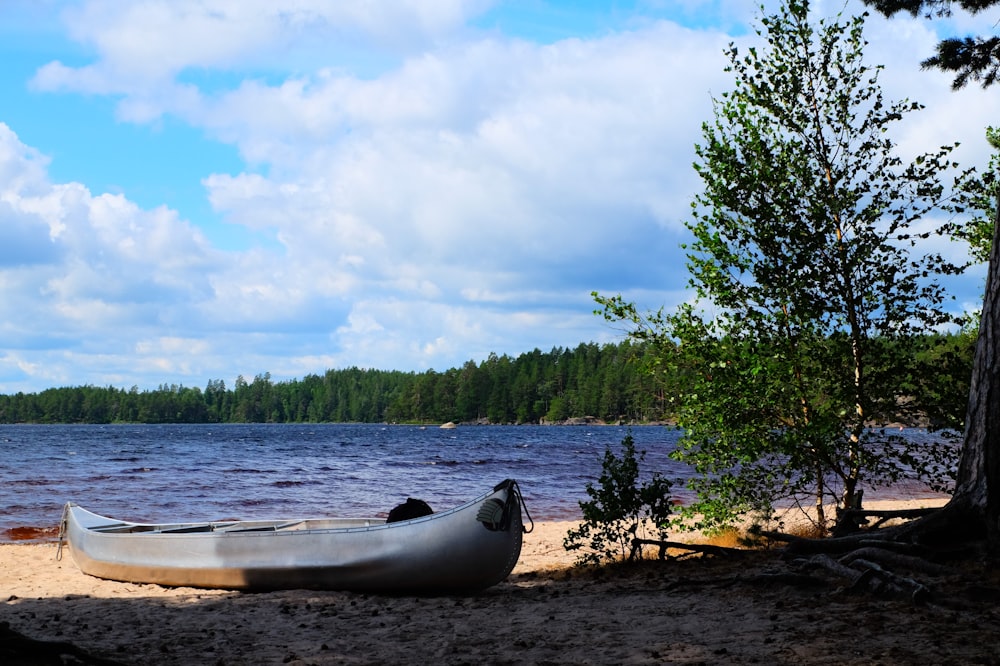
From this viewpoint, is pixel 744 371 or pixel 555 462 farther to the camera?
pixel 555 462

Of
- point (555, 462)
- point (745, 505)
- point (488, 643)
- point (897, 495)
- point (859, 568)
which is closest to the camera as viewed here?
point (488, 643)

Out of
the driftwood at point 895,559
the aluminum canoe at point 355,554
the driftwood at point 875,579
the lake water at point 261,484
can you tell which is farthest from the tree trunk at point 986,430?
the aluminum canoe at point 355,554

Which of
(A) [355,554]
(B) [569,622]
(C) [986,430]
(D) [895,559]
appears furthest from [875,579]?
(A) [355,554]

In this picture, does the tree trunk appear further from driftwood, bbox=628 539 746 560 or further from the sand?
driftwood, bbox=628 539 746 560

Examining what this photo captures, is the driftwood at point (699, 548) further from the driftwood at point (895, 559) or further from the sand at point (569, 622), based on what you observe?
the driftwood at point (895, 559)

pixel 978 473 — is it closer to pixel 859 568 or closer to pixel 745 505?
pixel 859 568

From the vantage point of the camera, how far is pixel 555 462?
53312mm

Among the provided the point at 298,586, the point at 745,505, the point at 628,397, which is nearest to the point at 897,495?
the point at 745,505

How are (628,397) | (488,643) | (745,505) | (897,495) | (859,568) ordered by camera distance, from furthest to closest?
(628,397) → (897,495) → (745,505) → (859,568) → (488,643)

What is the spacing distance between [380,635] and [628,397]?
140435 mm

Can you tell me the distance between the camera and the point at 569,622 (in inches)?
336

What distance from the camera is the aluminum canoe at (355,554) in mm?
11195

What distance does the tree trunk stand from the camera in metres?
8.83

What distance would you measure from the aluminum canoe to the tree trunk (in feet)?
18.1
